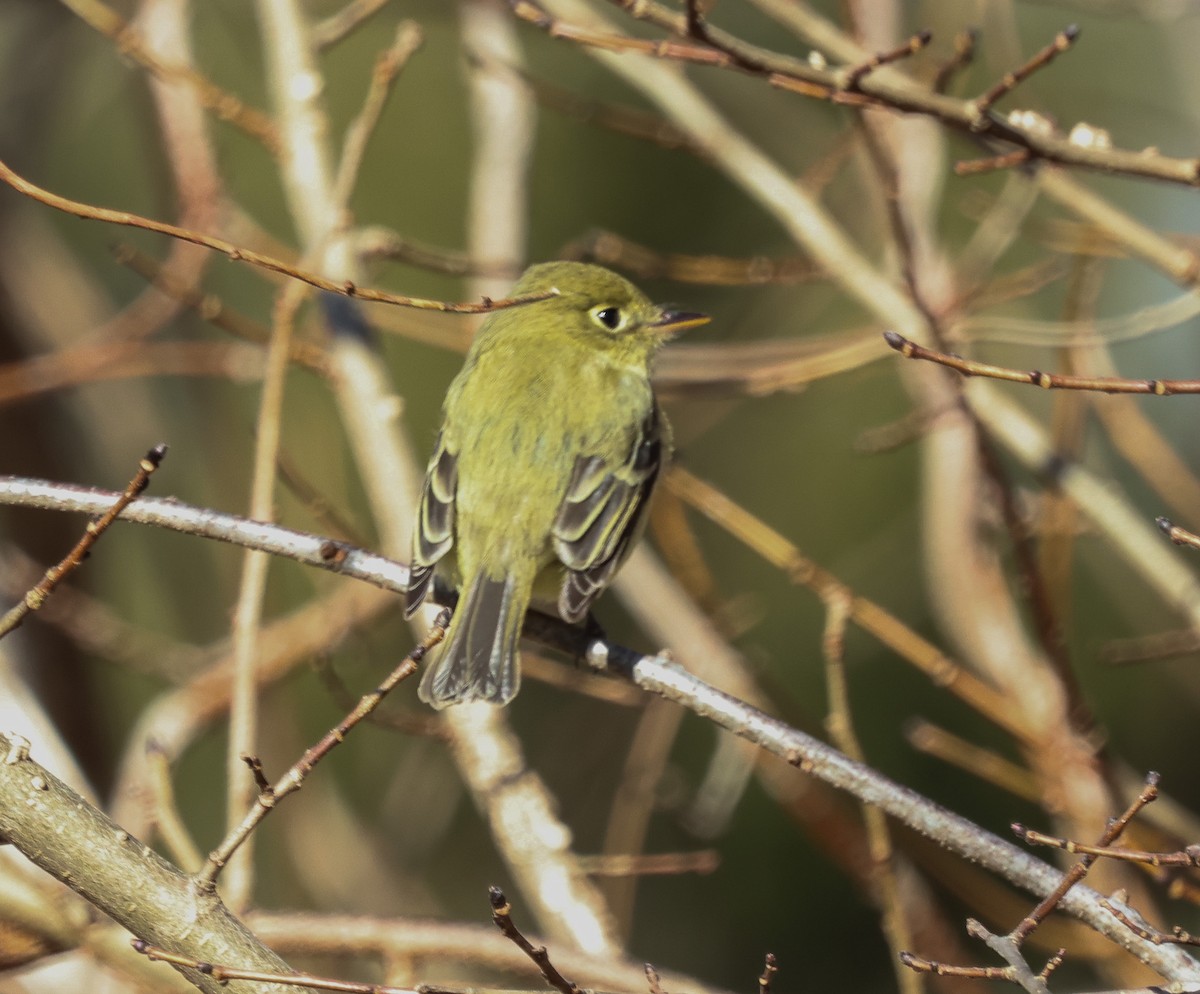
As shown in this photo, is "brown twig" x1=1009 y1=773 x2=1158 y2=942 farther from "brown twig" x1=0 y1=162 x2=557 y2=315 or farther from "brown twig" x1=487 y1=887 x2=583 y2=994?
"brown twig" x1=0 y1=162 x2=557 y2=315

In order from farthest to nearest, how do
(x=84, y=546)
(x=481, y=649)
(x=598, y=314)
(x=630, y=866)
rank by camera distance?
(x=598, y=314), (x=630, y=866), (x=481, y=649), (x=84, y=546)

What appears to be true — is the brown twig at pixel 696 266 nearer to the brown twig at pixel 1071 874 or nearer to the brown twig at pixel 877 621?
the brown twig at pixel 877 621

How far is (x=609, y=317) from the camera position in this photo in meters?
4.38

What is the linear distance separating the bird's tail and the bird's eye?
1.06 m

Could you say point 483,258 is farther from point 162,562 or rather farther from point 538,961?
point 538,961

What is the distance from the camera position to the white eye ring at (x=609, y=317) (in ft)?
14.3

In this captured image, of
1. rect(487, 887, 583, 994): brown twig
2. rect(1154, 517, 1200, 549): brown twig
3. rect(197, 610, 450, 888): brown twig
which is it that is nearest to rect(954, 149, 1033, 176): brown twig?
rect(1154, 517, 1200, 549): brown twig

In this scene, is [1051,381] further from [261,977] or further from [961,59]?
[261,977]

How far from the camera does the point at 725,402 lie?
7504 millimetres

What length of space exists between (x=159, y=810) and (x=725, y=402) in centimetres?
518

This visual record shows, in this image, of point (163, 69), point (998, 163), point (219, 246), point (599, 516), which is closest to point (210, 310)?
point (163, 69)

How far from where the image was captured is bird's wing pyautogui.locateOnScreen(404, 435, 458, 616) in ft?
10.5

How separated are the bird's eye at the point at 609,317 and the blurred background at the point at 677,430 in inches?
10.1

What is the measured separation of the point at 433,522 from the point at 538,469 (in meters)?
0.34
